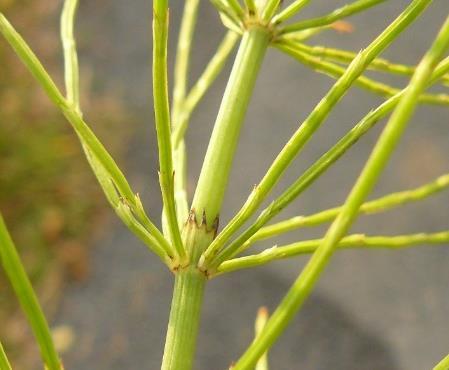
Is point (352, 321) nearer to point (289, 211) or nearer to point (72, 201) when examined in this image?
point (289, 211)

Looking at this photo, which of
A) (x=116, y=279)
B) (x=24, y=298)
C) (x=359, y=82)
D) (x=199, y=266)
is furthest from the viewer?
(x=116, y=279)

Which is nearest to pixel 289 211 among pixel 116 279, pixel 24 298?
pixel 116 279

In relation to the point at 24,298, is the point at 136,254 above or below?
above

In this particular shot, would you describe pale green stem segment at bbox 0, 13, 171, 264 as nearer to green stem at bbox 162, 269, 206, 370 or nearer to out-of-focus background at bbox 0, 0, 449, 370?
green stem at bbox 162, 269, 206, 370

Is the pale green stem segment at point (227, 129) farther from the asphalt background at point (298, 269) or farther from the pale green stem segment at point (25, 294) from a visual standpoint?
the asphalt background at point (298, 269)

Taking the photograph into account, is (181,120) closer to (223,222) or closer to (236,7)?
(236,7)

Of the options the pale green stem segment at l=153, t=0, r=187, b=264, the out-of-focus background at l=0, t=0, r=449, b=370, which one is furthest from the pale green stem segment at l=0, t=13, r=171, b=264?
the out-of-focus background at l=0, t=0, r=449, b=370
